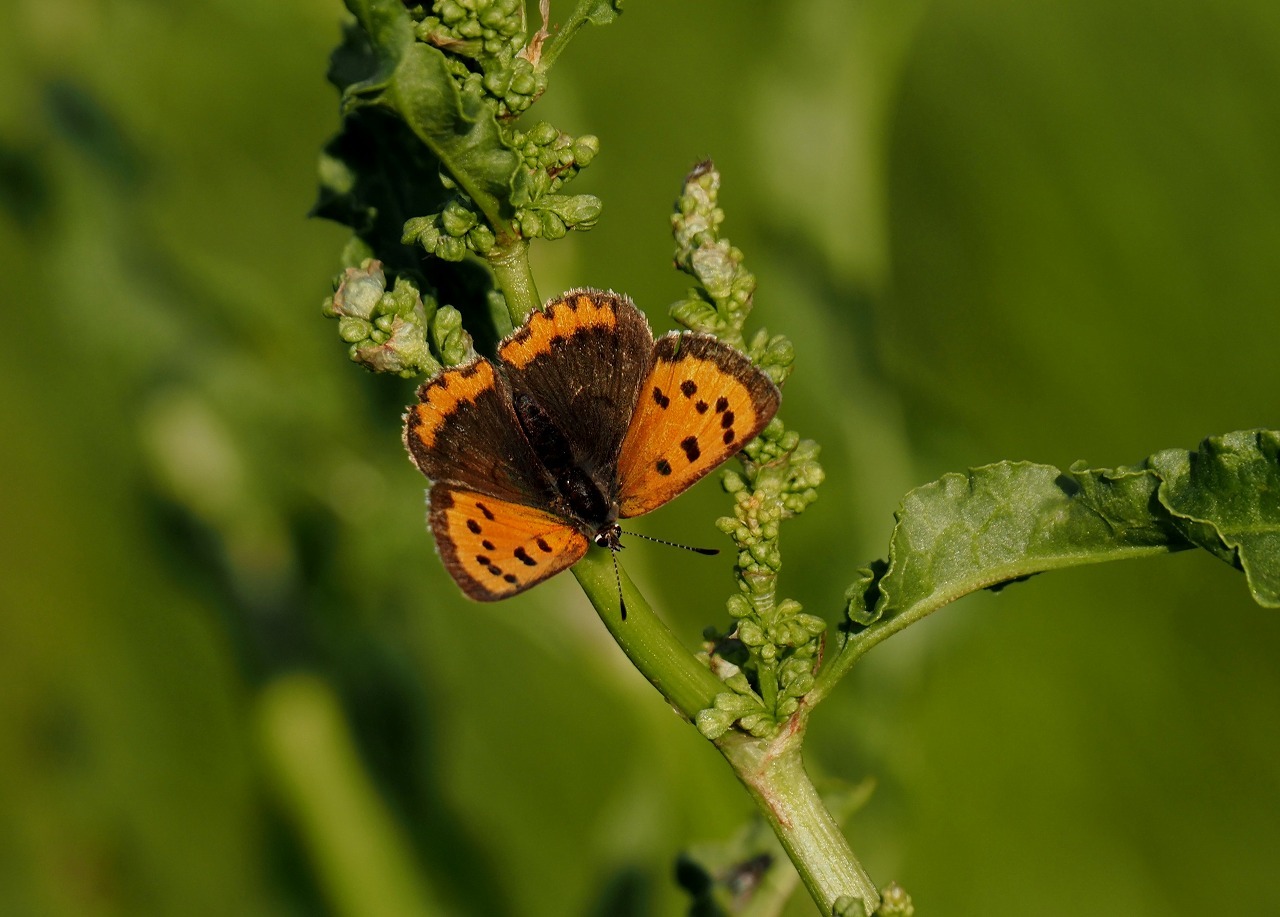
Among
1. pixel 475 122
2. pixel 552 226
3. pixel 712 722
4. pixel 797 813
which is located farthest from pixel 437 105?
pixel 797 813

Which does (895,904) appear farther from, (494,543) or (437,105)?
(437,105)

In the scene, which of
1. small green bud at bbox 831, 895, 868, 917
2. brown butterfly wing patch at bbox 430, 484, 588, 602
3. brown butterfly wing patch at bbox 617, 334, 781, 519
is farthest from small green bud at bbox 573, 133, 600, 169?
small green bud at bbox 831, 895, 868, 917

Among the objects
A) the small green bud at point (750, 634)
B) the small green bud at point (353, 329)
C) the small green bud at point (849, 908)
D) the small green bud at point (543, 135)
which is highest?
the small green bud at point (543, 135)

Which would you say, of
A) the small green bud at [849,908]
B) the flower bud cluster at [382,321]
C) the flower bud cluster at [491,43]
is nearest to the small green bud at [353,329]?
the flower bud cluster at [382,321]

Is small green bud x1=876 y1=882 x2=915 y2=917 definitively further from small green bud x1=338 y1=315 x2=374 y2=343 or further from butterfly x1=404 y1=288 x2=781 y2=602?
small green bud x1=338 y1=315 x2=374 y2=343

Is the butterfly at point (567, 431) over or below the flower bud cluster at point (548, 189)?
below

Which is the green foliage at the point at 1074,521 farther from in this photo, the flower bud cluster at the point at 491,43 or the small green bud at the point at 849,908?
the flower bud cluster at the point at 491,43
